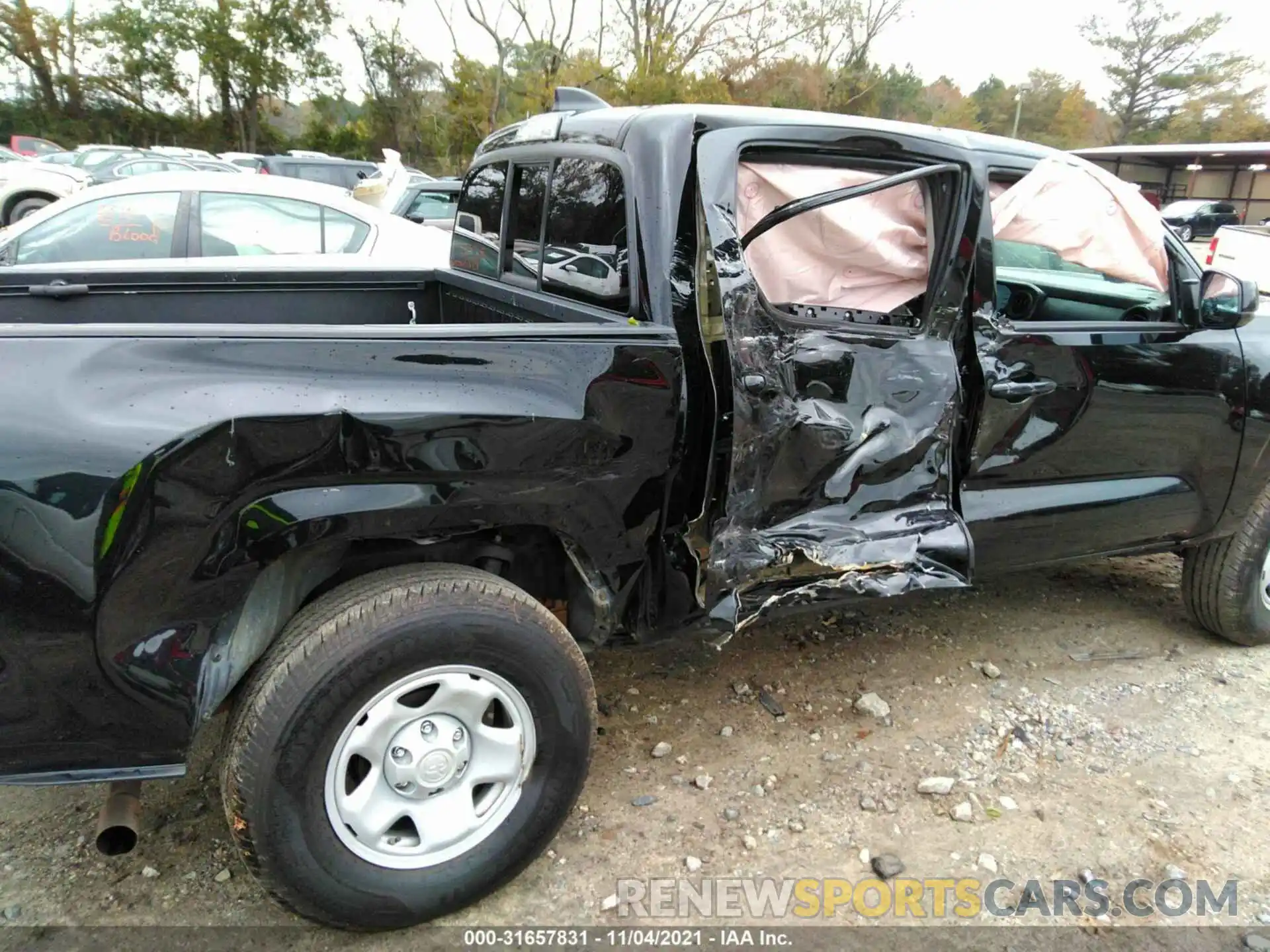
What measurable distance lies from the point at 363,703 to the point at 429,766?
243mm

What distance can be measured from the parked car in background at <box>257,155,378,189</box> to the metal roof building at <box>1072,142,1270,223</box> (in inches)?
777

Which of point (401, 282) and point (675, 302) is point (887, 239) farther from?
point (401, 282)

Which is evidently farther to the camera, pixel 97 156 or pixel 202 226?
pixel 97 156

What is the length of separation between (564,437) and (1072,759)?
2.11 m

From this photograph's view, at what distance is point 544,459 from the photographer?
7.01 feet

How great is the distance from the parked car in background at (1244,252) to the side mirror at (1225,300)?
853 cm

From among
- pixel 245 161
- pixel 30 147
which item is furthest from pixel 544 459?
pixel 30 147

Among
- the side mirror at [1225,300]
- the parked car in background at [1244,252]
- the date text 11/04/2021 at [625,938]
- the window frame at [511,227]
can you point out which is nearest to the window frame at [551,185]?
the window frame at [511,227]

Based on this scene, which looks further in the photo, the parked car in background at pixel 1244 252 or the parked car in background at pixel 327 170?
the parked car in background at pixel 327 170

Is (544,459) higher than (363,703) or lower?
higher

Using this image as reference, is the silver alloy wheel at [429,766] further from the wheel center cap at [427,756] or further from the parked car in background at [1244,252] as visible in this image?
the parked car in background at [1244,252]

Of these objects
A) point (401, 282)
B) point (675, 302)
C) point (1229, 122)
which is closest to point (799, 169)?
point (675, 302)

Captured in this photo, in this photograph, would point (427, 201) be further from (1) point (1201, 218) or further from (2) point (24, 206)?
(1) point (1201, 218)

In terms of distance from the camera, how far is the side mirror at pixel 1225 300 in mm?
3057
